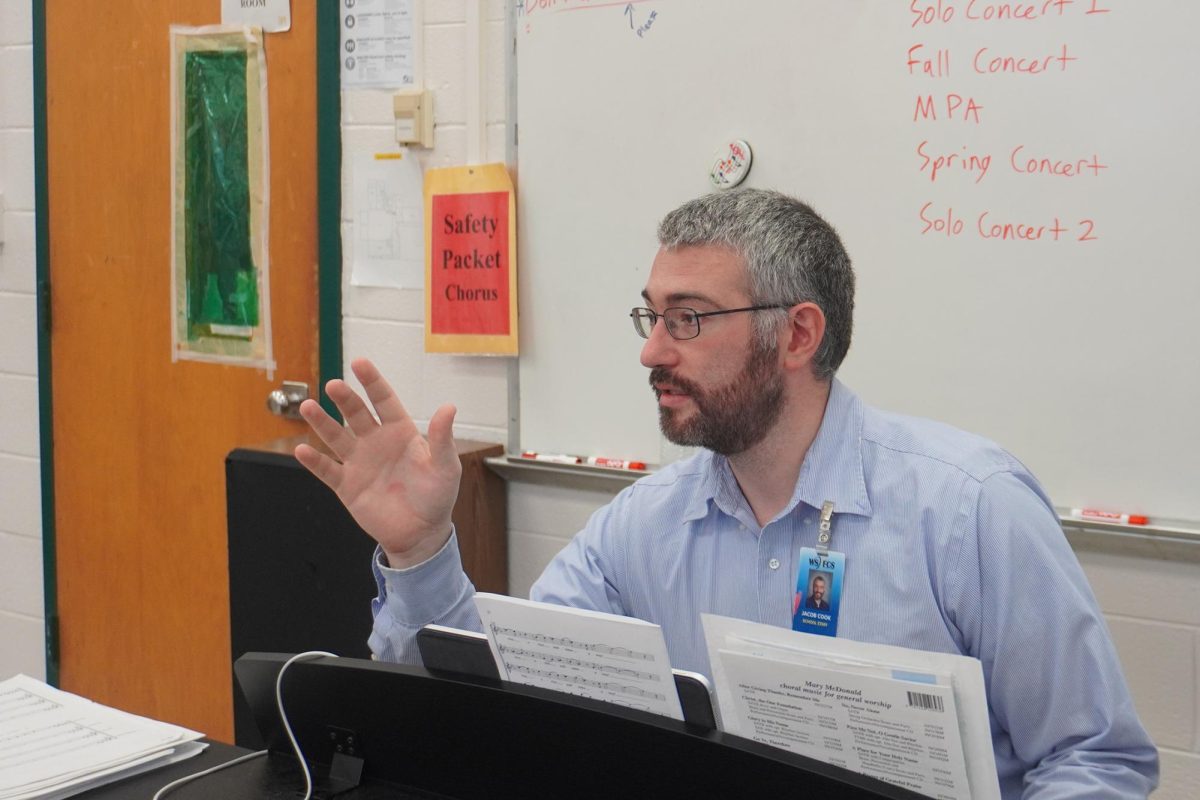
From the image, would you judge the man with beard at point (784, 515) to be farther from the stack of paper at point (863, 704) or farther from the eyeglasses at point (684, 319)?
the stack of paper at point (863, 704)

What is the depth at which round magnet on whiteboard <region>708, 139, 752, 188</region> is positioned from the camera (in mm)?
2316

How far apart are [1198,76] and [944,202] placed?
0.41 meters

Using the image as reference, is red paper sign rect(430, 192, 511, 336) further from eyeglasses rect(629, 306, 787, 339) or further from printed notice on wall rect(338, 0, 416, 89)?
eyeglasses rect(629, 306, 787, 339)

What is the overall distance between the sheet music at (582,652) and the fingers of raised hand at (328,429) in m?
0.33

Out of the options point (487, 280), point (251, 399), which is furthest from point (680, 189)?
point (251, 399)

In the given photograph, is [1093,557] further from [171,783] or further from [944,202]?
[171,783]

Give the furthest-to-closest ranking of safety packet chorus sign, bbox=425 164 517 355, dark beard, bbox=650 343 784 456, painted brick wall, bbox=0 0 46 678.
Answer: painted brick wall, bbox=0 0 46 678, safety packet chorus sign, bbox=425 164 517 355, dark beard, bbox=650 343 784 456

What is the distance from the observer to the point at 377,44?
9.12ft

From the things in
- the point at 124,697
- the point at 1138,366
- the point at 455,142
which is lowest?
the point at 124,697

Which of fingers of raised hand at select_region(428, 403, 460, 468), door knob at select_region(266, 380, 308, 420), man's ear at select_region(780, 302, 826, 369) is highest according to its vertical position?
man's ear at select_region(780, 302, 826, 369)

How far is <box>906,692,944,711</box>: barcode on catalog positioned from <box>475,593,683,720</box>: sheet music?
0.19m

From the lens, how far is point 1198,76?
1.92 metres

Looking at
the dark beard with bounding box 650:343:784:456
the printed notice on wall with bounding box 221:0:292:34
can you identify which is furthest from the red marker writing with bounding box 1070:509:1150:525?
the printed notice on wall with bounding box 221:0:292:34

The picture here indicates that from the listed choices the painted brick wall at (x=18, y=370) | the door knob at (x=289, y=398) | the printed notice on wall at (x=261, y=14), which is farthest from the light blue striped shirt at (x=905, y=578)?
the painted brick wall at (x=18, y=370)
